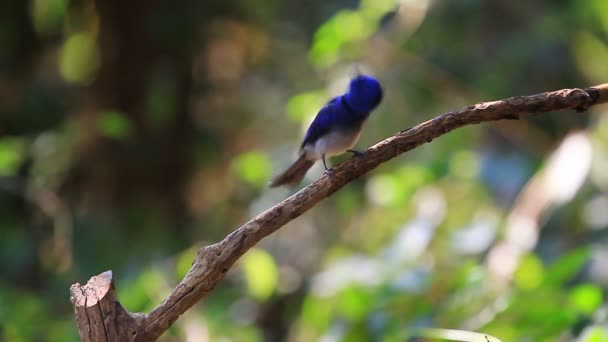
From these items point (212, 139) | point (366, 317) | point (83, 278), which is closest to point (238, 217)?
point (212, 139)

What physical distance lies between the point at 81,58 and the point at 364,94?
276 cm

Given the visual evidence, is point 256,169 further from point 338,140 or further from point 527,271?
point 338,140

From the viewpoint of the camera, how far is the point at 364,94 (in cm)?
182

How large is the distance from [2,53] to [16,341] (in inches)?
75.5

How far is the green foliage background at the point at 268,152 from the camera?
3.11 m

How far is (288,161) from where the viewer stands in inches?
142

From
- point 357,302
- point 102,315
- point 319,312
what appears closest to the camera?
point 102,315

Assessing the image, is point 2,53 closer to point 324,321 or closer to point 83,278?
point 83,278

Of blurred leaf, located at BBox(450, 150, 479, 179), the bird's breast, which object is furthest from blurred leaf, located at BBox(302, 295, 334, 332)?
the bird's breast

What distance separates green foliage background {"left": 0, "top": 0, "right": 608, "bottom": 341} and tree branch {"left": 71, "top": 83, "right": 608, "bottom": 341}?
4.25 ft

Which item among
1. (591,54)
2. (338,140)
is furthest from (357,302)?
(591,54)

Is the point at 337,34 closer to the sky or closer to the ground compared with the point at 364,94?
closer to the sky

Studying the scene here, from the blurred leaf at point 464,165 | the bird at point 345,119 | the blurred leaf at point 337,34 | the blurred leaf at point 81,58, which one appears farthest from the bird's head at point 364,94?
the blurred leaf at point 81,58

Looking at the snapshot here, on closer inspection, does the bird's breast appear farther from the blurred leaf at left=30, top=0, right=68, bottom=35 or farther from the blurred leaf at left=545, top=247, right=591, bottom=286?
the blurred leaf at left=30, top=0, right=68, bottom=35
